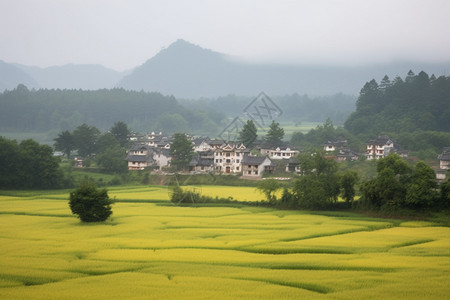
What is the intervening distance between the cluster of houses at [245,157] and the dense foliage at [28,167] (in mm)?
13203

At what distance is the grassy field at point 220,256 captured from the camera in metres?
18.4

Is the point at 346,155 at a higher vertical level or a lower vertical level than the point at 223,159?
higher

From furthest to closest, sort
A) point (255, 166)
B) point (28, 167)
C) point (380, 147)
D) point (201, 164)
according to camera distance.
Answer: point (380, 147) → point (201, 164) → point (255, 166) → point (28, 167)

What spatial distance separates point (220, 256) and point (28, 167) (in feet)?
109

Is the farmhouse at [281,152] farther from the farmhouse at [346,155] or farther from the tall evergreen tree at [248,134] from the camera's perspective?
the farmhouse at [346,155]

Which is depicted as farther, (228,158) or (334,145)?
(334,145)

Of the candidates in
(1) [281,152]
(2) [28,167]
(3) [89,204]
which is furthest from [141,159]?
(3) [89,204]

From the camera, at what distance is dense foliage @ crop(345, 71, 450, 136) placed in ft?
266

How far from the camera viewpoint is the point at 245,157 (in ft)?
193

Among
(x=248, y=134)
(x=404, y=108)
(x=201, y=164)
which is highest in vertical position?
(x=404, y=108)

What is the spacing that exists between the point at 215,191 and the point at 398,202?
1846 cm

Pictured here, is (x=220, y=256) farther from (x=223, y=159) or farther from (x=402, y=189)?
(x=223, y=159)

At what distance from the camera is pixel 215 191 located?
48.9 m

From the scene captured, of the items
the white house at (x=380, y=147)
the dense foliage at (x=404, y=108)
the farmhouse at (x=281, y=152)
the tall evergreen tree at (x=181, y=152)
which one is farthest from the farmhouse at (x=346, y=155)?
the tall evergreen tree at (x=181, y=152)
